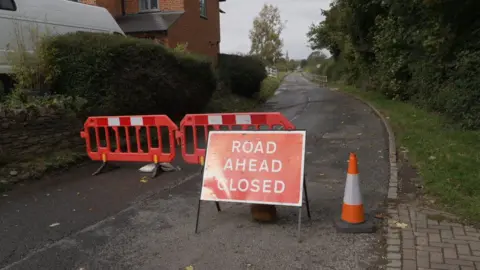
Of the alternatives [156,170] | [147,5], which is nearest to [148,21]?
[147,5]

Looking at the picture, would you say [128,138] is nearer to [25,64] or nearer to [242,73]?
[25,64]

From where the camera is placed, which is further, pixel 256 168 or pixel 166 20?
pixel 166 20

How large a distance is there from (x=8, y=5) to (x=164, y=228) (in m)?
7.03

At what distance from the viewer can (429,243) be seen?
13.5 ft

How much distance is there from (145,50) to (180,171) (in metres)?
3.97

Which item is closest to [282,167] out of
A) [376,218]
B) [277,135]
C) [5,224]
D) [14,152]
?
[277,135]

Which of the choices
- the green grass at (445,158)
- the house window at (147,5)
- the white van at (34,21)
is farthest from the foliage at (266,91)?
the white van at (34,21)

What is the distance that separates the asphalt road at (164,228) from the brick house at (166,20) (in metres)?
12.1

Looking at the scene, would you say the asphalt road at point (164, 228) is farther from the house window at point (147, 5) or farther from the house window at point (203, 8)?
the house window at point (203, 8)

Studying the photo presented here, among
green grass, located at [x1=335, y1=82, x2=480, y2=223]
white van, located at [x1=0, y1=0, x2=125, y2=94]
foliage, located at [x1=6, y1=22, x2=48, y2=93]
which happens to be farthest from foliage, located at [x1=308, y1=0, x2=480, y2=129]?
foliage, located at [x1=6, y1=22, x2=48, y2=93]

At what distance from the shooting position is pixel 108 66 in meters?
9.35

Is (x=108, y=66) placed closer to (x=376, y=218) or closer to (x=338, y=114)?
(x=376, y=218)

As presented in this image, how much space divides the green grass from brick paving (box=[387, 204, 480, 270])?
39 centimetres

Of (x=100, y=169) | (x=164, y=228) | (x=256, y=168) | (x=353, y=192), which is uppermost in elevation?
(x=256, y=168)
